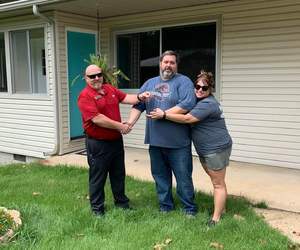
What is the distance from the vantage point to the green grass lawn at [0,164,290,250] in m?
3.76

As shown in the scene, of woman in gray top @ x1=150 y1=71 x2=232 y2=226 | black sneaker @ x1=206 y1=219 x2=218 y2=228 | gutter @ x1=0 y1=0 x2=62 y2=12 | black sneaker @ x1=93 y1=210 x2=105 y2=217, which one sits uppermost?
gutter @ x1=0 y1=0 x2=62 y2=12

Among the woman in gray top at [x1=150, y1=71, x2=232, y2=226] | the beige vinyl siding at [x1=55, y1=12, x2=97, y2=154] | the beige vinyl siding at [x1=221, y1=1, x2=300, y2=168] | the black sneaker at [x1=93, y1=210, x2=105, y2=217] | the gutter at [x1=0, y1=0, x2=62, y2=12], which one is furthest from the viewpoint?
the beige vinyl siding at [x1=55, y1=12, x2=97, y2=154]

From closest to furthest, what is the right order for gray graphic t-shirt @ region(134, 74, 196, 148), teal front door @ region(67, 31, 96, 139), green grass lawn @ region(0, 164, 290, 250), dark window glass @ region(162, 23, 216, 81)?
green grass lawn @ region(0, 164, 290, 250) → gray graphic t-shirt @ region(134, 74, 196, 148) → dark window glass @ region(162, 23, 216, 81) → teal front door @ region(67, 31, 96, 139)

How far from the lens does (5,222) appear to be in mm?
3916

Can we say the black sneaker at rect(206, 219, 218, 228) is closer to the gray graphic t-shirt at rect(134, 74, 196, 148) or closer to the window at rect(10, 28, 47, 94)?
the gray graphic t-shirt at rect(134, 74, 196, 148)

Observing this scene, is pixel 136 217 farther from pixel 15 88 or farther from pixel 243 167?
pixel 15 88

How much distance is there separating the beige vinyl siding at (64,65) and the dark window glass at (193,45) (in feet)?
5.56

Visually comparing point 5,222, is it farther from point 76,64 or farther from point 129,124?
point 76,64

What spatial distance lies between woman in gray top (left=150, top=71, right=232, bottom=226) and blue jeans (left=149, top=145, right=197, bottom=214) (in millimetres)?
236

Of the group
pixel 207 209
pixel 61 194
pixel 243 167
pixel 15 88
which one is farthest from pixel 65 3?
pixel 207 209

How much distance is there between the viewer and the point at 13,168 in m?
7.47

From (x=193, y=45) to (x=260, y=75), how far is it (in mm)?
1391

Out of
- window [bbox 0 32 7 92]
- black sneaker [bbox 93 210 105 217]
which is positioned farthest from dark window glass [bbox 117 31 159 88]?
black sneaker [bbox 93 210 105 217]

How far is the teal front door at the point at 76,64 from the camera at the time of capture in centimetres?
840
